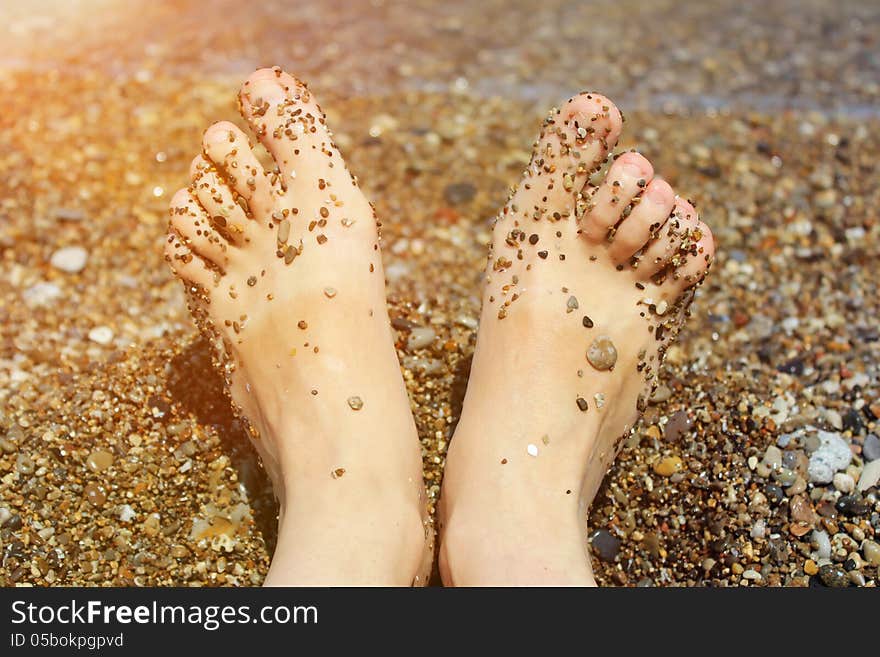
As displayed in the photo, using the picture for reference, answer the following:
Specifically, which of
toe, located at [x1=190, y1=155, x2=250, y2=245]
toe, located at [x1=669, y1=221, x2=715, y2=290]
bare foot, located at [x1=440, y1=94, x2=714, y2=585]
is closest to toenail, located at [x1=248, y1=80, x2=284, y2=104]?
toe, located at [x1=190, y1=155, x2=250, y2=245]

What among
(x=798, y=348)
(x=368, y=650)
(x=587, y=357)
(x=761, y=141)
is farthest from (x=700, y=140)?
(x=368, y=650)

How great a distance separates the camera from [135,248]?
9.46 ft

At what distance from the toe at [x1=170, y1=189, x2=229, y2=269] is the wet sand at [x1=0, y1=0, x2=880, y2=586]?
35cm

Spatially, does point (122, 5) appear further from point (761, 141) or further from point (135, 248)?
point (761, 141)

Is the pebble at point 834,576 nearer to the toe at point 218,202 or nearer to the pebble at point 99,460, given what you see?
the toe at point 218,202

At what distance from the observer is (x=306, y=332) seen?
2.07m

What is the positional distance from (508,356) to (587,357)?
0.17 metres

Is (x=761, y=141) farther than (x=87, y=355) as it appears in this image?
Yes

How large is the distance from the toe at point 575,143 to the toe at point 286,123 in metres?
0.47

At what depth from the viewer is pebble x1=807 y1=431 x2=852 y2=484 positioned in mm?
2203

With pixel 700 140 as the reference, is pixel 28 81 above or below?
above

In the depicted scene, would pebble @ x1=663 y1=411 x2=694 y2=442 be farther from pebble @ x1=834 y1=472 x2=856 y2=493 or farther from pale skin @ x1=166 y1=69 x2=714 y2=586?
pebble @ x1=834 y1=472 x2=856 y2=493

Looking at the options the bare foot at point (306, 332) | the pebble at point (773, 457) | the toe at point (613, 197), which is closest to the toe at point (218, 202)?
the bare foot at point (306, 332)

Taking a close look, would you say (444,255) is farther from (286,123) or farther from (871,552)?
(871,552)
